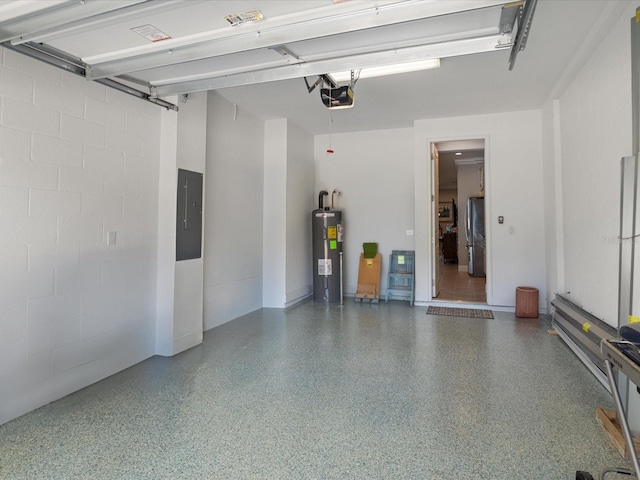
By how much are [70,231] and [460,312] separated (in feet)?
15.9

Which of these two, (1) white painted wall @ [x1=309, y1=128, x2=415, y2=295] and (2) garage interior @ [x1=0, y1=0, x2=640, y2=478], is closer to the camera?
(2) garage interior @ [x1=0, y1=0, x2=640, y2=478]

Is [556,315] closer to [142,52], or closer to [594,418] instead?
[594,418]

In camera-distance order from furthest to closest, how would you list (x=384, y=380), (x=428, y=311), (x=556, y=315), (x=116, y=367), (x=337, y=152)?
(x=337, y=152), (x=428, y=311), (x=556, y=315), (x=116, y=367), (x=384, y=380)

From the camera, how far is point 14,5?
1.73 m

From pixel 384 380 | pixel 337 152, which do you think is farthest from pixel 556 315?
pixel 337 152

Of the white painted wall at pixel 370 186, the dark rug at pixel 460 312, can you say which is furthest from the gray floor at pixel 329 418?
the white painted wall at pixel 370 186

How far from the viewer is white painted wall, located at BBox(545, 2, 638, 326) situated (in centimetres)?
265

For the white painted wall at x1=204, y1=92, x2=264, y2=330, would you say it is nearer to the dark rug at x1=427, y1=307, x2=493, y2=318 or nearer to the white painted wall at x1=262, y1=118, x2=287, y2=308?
the white painted wall at x1=262, y1=118, x2=287, y2=308

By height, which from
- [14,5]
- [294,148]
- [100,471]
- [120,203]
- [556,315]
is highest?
[294,148]

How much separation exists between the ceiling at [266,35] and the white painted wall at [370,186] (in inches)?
109

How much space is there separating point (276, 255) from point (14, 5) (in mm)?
4187

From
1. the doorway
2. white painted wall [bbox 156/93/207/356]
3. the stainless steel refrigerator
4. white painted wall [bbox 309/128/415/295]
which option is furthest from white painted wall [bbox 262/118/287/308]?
the stainless steel refrigerator

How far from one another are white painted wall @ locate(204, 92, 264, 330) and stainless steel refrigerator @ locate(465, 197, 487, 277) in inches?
231

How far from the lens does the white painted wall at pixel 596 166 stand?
8.71 ft
